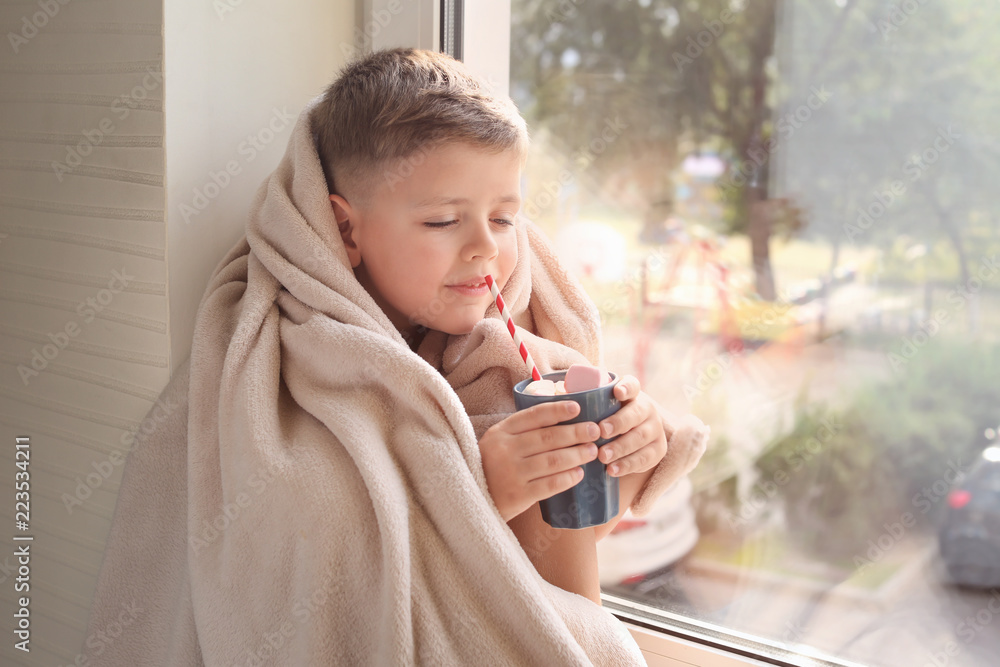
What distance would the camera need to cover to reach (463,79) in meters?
1.04

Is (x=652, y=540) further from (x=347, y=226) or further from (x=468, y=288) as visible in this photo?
(x=347, y=226)

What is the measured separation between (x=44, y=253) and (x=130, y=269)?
22 cm

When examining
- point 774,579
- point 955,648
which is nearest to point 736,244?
point 774,579

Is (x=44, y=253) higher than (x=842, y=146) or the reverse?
the reverse

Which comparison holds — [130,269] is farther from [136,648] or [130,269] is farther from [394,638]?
[394,638]

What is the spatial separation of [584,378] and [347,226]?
0.41 meters
